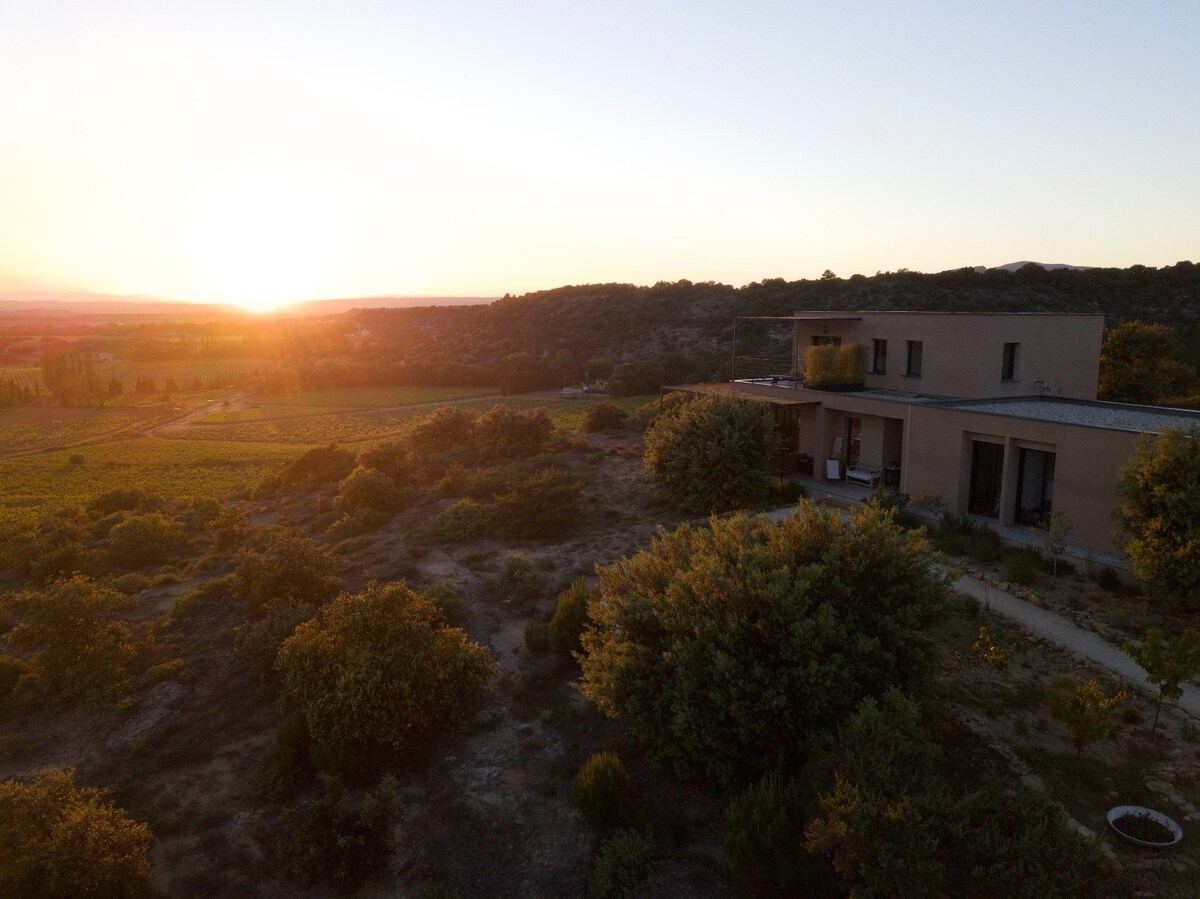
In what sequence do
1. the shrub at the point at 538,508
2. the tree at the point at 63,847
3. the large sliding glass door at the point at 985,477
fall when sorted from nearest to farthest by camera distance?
the tree at the point at 63,847 → the large sliding glass door at the point at 985,477 → the shrub at the point at 538,508

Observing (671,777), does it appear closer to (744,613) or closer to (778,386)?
(744,613)

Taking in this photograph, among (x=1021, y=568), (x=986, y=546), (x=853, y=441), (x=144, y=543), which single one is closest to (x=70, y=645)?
(x=144, y=543)

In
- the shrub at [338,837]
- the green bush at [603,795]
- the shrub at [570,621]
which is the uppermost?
the shrub at [570,621]

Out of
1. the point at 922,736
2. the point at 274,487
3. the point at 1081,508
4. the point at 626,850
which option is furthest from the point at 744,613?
the point at 274,487

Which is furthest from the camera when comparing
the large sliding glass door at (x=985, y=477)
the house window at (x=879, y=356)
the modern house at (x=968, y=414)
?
the house window at (x=879, y=356)

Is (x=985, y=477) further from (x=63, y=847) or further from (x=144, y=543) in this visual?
(x=144, y=543)

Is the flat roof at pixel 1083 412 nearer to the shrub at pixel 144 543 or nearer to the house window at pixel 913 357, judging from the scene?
the house window at pixel 913 357

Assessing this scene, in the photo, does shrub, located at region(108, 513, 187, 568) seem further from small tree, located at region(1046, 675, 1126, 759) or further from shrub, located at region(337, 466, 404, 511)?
small tree, located at region(1046, 675, 1126, 759)

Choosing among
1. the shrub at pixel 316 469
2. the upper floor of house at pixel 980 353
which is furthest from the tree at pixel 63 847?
the upper floor of house at pixel 980 353
